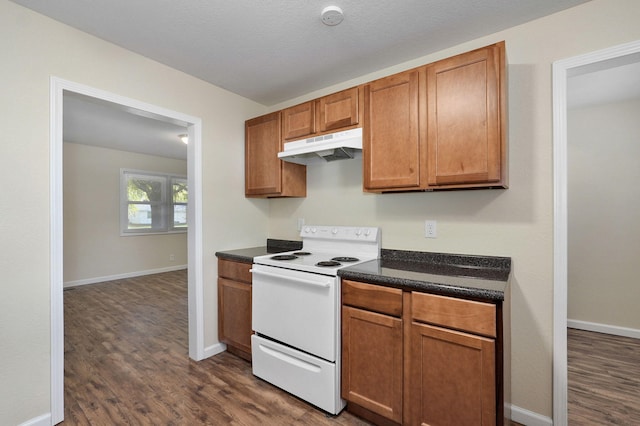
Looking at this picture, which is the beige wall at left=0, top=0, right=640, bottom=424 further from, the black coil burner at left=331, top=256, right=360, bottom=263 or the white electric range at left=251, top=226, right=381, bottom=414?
the white electric range at left=251, top=226, right=381, bottom=414

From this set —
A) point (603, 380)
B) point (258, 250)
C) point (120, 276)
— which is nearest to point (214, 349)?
point (258, 250)

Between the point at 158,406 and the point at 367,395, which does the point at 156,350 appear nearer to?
the point at 158,406

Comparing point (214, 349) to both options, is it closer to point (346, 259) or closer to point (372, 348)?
point (346, 259)

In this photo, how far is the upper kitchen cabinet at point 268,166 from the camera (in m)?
2.71

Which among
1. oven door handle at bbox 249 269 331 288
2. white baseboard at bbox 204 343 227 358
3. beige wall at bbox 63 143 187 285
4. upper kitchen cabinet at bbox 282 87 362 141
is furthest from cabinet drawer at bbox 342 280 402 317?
beige wall at bbox 63 143 187 285

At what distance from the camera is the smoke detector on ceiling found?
5.49ft

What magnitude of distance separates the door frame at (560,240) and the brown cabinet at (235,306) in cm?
211

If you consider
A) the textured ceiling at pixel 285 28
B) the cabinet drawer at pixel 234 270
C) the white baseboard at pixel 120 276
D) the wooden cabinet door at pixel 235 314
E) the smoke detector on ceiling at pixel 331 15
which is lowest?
the white baseboard at pixel 120 276

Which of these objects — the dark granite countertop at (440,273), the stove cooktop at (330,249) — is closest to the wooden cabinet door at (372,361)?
the dark granite countertop at (440,273)

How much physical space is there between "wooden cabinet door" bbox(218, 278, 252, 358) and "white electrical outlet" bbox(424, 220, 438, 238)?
58.9 inches

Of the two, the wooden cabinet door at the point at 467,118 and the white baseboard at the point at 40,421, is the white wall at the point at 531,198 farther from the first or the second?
the white baseboard at the point at 40,421

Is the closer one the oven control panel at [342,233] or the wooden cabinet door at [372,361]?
the wooden cabinet door at [372,361]

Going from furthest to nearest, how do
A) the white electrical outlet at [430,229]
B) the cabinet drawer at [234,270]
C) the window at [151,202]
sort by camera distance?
the window at [151,202]
the cabinet drawer at [234,270]
the white electrical outlet at [430,229]

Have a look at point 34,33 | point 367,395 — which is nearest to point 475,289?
point 367,395
